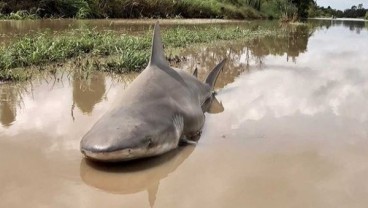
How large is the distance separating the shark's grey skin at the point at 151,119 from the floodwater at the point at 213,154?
0.15 metres

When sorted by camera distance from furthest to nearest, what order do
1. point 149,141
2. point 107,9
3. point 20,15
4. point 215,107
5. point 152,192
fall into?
point 107,9
point 20,15
point 215,107
point 149,141
point 152,192

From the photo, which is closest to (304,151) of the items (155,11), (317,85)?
(317,85)

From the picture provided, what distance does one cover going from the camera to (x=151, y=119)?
135 inches

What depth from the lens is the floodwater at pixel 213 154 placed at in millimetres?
2793

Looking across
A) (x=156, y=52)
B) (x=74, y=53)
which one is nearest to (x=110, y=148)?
(x=156, y=52)

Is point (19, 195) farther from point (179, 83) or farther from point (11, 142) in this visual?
point (179, 83)

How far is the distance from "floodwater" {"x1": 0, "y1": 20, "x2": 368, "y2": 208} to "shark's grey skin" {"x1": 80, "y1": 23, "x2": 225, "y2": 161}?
0.15 metres

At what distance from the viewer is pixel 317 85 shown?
6754 mm

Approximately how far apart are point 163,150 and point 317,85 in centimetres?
396

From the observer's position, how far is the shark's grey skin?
304cm

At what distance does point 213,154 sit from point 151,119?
599 mm

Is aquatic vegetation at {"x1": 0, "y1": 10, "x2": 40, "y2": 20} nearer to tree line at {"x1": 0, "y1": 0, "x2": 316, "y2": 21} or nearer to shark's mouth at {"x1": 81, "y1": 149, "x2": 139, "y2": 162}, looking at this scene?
tree line at {"x1": 0, "y1": 0, "x2": 316, "y2": 21}

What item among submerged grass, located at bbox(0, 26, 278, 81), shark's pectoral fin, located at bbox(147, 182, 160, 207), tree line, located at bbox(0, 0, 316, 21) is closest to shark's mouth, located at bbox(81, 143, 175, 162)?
shark's pectoral fin, located at bbox(147, 182, 160, 207)

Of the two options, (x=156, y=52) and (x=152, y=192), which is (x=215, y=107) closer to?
(x=156, y=52)
